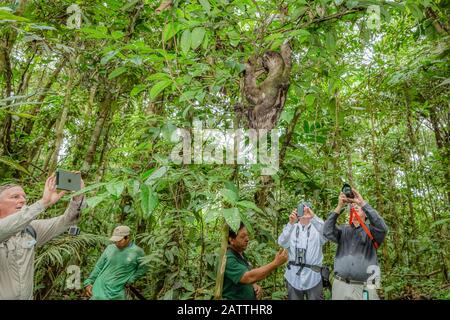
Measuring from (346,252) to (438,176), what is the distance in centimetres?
284

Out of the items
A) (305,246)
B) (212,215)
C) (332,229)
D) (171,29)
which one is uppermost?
(171,29)

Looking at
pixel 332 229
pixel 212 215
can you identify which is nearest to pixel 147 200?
pixel 212 215

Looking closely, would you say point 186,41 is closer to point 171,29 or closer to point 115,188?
point 171,29

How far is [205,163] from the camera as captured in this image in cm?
222

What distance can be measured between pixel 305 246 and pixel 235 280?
1.39m

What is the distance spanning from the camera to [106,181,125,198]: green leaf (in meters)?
1.23

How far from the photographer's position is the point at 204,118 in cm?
247

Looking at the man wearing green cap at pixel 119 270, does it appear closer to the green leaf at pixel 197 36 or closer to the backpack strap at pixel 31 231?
the backpack strap at pixel 31 231

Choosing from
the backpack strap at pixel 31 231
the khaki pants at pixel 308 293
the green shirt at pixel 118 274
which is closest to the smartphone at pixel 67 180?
the backpack strap at pixel 31 231

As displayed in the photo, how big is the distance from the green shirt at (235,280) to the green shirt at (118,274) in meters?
1.13

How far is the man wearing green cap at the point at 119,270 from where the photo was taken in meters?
3.04

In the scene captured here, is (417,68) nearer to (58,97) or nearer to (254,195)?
(254,195)

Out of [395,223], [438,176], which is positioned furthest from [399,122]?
[395,223]

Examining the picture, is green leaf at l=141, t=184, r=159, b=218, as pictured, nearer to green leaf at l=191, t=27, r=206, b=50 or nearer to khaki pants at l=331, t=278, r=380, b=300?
green leaf at l=191, t=27, r=206, b=50
